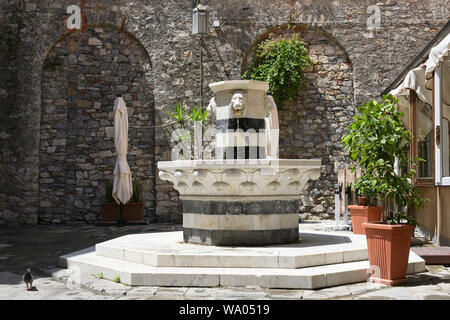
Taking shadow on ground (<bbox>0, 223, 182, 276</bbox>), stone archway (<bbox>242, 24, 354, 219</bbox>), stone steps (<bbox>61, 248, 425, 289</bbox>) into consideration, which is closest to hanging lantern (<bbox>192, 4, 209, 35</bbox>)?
stone archway (<bbox>242, 24, 354, 219</bbox>)

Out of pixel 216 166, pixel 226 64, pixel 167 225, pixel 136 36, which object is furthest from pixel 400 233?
pixel 136 36

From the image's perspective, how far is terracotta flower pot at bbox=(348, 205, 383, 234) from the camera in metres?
7.86

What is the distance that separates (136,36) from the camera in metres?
12.3

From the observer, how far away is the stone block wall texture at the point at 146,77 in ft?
39.7

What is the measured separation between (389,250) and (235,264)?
57.6 inches

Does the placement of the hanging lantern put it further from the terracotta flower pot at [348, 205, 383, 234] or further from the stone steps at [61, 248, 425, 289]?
the stone steps at [61, 248, 425, 289]

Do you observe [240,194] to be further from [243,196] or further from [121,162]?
[121,162]

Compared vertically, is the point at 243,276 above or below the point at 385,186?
below

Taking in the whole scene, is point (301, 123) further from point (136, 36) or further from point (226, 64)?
point (136, 36)

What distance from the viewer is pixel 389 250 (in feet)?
15.9

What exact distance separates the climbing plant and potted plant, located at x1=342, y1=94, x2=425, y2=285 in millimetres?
6658

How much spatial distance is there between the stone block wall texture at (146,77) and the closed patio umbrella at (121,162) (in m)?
1.28

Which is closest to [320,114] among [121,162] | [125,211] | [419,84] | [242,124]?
[419,84]

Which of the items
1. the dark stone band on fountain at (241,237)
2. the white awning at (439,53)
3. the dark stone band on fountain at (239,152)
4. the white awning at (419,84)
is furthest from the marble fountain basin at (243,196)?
the white awning at (419,84)
